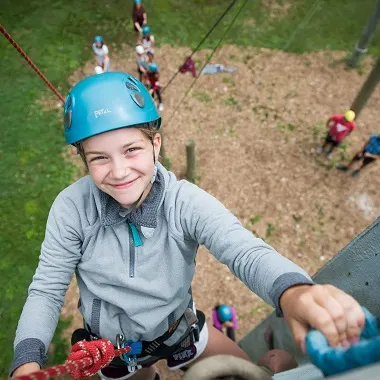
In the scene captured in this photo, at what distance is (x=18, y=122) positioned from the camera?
596 cm

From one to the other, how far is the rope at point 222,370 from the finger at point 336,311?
0.41 metres

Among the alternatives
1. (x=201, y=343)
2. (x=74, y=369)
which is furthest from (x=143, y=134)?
(x=201, y=343)

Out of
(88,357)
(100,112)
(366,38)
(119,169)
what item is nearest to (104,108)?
(100,112)

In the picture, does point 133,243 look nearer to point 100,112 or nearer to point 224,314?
point 100,112

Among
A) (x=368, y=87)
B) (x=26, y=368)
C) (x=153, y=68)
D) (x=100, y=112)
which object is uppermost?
(x=100, y=112)

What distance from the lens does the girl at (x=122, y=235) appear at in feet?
5.32

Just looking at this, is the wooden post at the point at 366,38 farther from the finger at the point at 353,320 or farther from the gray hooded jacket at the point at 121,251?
the finger at the point at 353,320

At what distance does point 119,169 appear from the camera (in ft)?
5.27

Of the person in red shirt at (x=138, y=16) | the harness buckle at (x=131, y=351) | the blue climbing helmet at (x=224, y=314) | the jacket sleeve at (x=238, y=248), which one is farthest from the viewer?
the person in red shirt at (x=138, y=16)

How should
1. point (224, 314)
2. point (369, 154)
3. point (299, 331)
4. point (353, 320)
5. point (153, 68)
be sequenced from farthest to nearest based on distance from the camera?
point (153, 68) < point (369, 154) < point (224, 314) < point (299, 331) < point (353, 320)

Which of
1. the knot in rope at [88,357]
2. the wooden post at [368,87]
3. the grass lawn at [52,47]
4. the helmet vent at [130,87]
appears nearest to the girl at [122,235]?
the helmet vent at [130,87]

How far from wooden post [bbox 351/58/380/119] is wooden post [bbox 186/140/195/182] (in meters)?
2.66

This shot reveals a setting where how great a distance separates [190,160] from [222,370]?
3985mm

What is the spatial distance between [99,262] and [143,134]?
67cm
